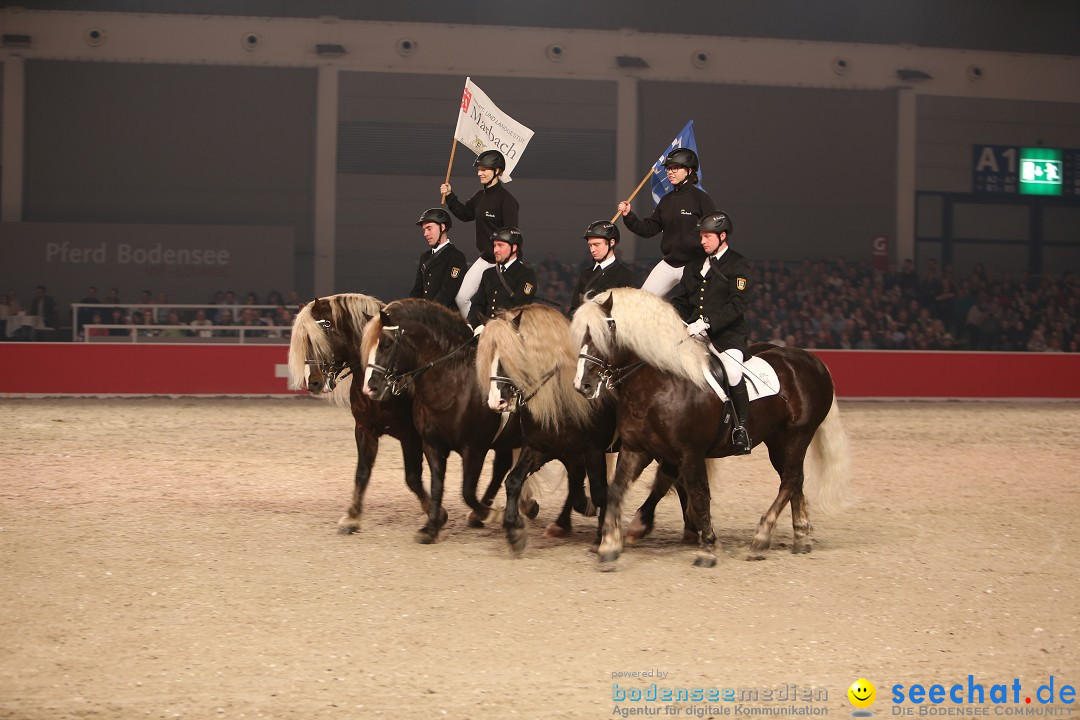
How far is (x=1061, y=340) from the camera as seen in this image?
2380cm

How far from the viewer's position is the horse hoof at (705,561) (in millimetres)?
7309

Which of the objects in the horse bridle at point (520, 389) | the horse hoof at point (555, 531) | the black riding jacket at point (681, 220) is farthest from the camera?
the horse hoof at point (555, 531)

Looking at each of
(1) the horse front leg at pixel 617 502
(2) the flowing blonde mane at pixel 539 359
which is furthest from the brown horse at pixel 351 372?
(1) the horse front leg at pixel 617 502

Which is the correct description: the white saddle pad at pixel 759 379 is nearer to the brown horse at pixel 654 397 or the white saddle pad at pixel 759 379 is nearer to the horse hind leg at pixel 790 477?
the brown horse at pixel 654 397

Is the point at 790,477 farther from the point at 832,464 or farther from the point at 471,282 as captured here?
the point at 471,282

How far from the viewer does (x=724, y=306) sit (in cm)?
743

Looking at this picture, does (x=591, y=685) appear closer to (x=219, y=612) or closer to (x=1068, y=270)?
(x=219, y=612)

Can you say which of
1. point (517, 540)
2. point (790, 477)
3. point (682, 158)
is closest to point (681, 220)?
point (682, 158)

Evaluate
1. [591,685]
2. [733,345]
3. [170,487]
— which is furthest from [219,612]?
[170,487]

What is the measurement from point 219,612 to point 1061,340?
72.3 feet

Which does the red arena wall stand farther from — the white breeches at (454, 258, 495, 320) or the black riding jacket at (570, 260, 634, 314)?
the black riding jacket at (570, 260, 634, 314)

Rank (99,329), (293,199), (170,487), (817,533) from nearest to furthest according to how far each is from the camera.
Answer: (817,533) → (170,487) → (99,329) → (293,199)

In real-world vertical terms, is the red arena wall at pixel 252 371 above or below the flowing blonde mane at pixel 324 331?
below

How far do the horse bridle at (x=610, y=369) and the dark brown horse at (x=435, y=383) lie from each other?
1024mm
